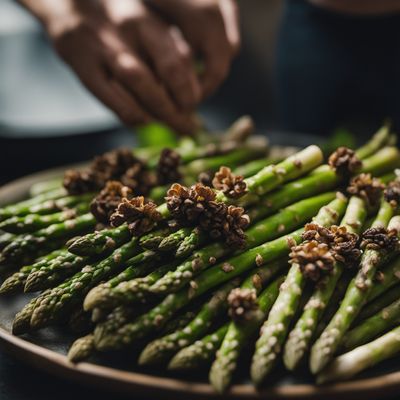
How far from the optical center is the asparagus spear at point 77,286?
1727 mm

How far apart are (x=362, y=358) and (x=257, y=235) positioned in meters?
0.49

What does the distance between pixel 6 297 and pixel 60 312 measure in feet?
0.95

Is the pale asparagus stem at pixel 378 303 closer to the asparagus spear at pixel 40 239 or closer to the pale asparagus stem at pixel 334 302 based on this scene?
the pale asparagus stem at pixel 334 302

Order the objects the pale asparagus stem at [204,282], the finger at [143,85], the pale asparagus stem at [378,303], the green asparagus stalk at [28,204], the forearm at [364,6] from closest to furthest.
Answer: the pale asparagus stem at [204,282] < the pale asparagus stem at [378,303] < the green asparagus stalk at [28,204] < the finger at [143,85] < the forearm at [364,6]

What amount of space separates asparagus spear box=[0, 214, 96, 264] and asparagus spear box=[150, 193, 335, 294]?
20.8 inches

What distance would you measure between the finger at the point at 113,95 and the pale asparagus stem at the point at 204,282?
102 centimetres

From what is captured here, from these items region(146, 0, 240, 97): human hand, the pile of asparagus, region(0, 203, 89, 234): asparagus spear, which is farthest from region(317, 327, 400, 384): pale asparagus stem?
region(146, 0, 240, 97): human hand

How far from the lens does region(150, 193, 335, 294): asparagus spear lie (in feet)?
5.49

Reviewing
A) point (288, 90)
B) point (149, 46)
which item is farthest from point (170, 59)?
point (288, 90)

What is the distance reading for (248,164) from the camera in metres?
2.60

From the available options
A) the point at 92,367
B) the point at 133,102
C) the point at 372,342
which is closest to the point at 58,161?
the point at 133,102

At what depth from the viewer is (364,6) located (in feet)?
10.0

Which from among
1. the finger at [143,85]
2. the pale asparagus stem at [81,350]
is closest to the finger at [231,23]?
the finger at [143,85]

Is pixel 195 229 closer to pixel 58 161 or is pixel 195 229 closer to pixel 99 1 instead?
pixel 99 1
